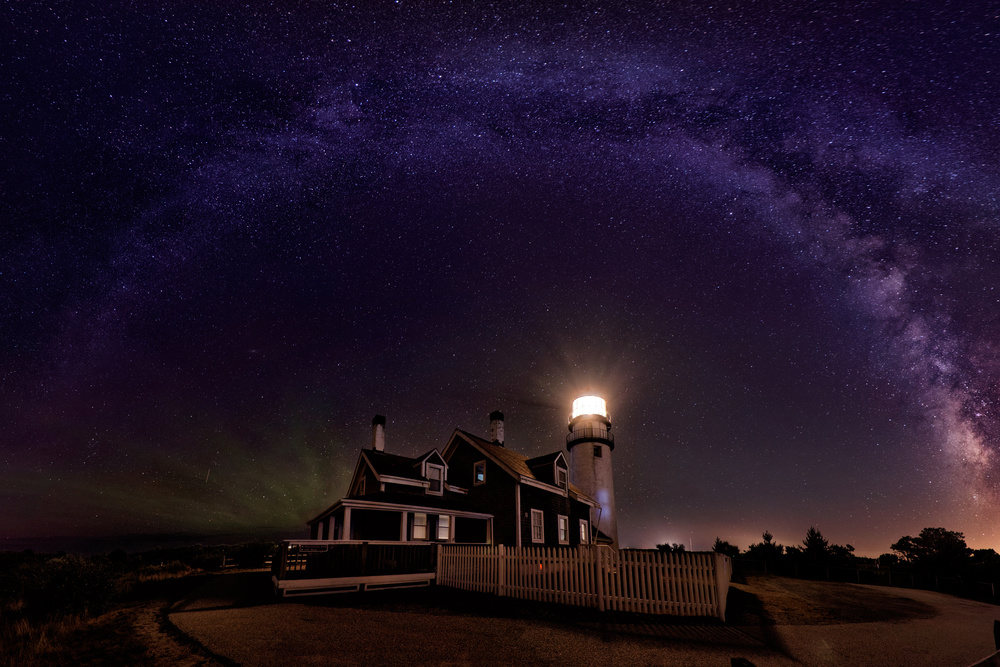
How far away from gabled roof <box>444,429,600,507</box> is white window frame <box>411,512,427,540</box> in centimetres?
479

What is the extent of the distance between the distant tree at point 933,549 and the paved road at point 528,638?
19151 millimetres

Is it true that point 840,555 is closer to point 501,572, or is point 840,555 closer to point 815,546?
point 815,546

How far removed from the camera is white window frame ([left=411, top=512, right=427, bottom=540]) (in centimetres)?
2198

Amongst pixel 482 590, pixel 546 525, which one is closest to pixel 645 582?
pixel 482 590

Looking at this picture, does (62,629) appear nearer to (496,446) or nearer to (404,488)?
(404,488)

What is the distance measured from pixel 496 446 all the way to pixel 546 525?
5.90 meters

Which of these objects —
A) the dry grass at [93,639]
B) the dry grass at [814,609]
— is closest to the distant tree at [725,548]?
the dry grass at [814,609]

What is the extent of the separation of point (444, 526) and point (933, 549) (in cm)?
5049

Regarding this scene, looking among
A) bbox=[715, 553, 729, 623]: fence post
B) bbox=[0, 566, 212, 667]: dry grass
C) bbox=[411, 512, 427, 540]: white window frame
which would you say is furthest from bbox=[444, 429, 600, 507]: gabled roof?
bbox=[0, 566, 212, 667]: dry grass

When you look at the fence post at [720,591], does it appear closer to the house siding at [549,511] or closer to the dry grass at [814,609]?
the dry grass at [814,609]

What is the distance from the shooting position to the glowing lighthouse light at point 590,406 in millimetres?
35594

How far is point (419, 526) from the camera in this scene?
2223cm

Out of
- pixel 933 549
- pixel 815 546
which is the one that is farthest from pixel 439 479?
pixel 933 549

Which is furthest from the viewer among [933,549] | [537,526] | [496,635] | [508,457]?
[933,549]
